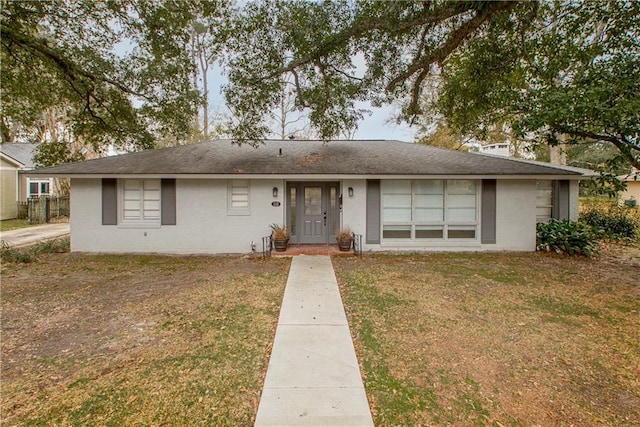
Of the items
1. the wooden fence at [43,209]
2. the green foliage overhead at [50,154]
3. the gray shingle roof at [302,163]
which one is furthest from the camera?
the wooden fence at [43,209]

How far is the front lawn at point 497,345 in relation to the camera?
2893 millimetres

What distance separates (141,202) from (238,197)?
3125mm

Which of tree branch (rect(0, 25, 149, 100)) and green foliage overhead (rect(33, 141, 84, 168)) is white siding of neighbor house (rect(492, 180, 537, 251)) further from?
green foliage overhead (rect(33, 141, 84, 168))

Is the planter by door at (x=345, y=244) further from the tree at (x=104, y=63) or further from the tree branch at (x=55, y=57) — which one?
the tree branch at (x=55, y=57)

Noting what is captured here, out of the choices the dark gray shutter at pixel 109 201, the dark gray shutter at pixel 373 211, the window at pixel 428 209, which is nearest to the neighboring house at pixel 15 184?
the dark gray shutter at pixel 109 201

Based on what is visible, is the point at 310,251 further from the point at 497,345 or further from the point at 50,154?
the point at 50,154

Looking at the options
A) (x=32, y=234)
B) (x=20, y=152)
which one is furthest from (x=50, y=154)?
(x=20, y=152)

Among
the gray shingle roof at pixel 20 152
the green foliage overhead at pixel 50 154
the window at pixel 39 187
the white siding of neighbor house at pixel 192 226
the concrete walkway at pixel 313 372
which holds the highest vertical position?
the gray shingle roof at pixel 20 152

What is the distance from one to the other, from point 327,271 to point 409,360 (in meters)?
3.90

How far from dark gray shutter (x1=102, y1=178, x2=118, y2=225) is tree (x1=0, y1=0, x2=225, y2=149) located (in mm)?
2904

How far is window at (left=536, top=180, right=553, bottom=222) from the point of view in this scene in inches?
424

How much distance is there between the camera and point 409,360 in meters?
3.66

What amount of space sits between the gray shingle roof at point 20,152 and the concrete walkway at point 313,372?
23.0 m

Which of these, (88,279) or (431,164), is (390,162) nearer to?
(431,164)
